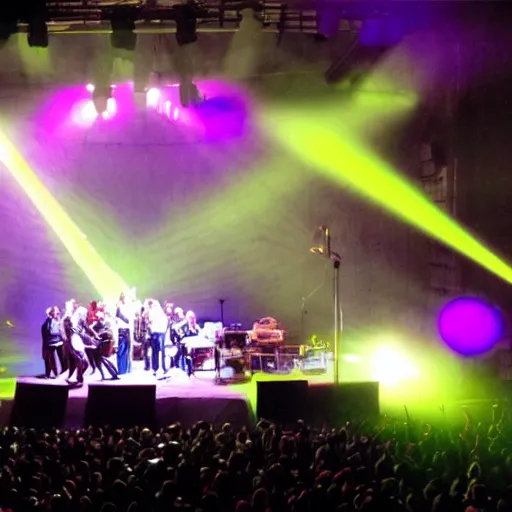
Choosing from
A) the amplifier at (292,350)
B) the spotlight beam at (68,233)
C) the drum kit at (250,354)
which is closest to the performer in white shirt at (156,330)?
the drum kit at (250,354)

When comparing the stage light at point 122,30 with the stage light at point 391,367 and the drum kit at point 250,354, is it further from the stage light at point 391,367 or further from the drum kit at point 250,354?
the stage light at point 391,367

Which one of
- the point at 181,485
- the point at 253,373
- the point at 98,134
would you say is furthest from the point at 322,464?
the point at 98,134

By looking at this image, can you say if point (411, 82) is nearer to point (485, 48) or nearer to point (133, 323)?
point (485, 48)

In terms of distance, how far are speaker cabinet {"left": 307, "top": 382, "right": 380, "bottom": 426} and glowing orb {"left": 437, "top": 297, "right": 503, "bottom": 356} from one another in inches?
155

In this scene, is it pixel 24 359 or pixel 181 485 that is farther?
pixel 24 359

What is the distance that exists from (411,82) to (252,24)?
2906 millimetres

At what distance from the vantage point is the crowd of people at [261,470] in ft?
13.5

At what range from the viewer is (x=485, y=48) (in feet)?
34.6

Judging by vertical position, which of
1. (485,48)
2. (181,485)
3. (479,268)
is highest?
(485,48)

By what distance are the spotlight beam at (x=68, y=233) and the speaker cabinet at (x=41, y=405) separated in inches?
222

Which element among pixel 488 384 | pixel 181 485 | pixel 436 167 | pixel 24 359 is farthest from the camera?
pixel 24 359

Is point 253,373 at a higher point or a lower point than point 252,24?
lower

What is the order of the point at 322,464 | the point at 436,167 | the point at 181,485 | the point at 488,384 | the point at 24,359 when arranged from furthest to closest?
the point at 24,359 → the point at 436,167 → the point at 488,384 → the point at 322,464 → the point at 181,485

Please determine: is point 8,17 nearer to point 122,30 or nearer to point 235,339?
point 122,30
